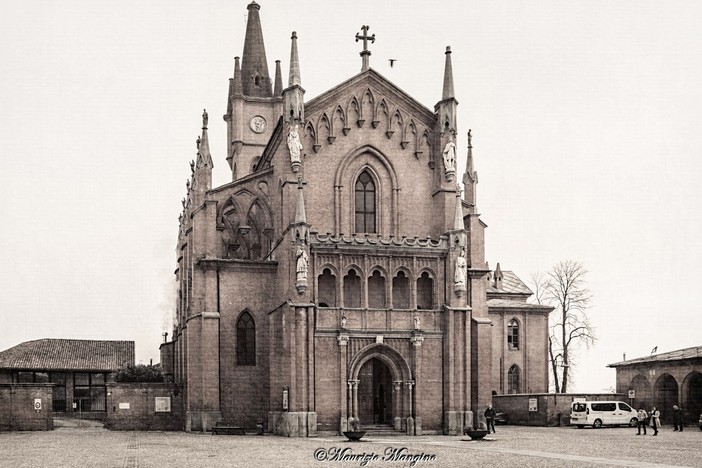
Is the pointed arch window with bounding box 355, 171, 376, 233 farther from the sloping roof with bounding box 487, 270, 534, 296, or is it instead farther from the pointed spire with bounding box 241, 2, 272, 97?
the sloping roof with bounding box 487, 270, 534, 296

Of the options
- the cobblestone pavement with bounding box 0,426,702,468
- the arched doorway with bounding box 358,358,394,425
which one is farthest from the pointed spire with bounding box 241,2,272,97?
the cobblestone pavement with bounding box 0,426,702,468

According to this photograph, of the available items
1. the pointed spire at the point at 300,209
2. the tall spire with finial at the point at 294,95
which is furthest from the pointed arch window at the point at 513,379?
the tall spire with finial at the point at 294,95

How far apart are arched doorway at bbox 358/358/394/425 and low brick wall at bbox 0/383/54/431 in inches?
757

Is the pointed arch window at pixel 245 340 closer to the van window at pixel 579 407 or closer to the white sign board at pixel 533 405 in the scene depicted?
the white sign board at pixel 533 405

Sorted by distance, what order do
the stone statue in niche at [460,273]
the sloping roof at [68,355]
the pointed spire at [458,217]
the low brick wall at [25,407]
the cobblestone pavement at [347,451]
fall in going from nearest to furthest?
the cobblestone pavement at [347,451]
the stone statue in niche at [460,273]
the pointed spire at [458,217]
the low brick wall at [25,407]
the sloping roof at [68,355]

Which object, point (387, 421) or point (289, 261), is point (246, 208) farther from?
point (387, 421)

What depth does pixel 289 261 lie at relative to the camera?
49.4m

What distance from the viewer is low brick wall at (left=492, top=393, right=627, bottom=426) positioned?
5947cm

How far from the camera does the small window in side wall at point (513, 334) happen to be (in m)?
75.5

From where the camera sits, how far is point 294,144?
51.1 m

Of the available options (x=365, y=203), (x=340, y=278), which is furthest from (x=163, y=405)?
(x=365, y=203)

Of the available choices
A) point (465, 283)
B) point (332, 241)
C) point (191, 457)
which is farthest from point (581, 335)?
point (191, 457)

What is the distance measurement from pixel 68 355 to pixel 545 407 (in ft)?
141

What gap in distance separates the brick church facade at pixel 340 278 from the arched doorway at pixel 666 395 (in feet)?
42.6
